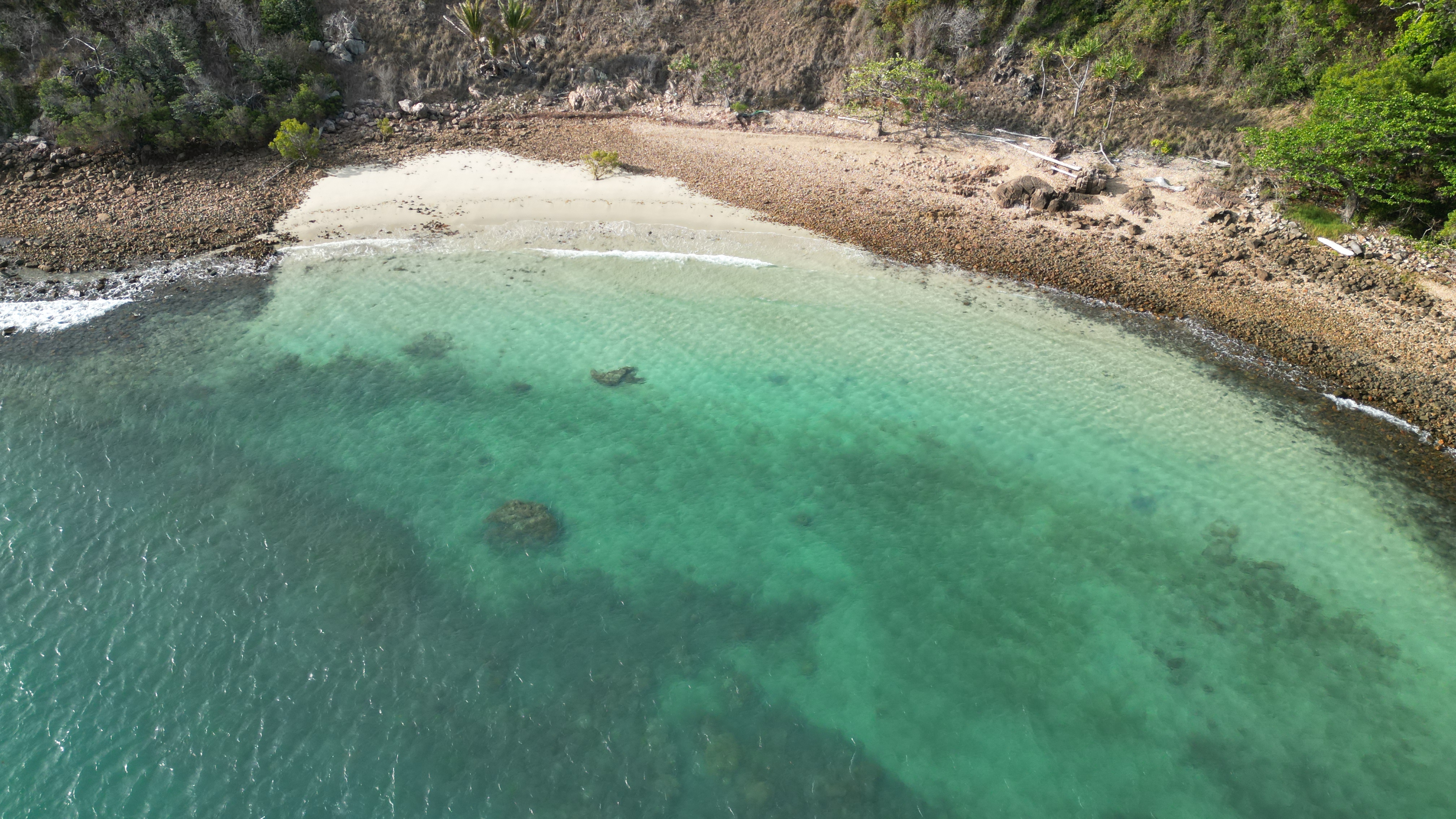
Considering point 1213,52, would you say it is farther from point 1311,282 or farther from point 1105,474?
point 1105,474

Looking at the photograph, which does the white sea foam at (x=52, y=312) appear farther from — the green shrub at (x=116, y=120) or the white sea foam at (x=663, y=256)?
the white sea foam at (x=663, y=256)

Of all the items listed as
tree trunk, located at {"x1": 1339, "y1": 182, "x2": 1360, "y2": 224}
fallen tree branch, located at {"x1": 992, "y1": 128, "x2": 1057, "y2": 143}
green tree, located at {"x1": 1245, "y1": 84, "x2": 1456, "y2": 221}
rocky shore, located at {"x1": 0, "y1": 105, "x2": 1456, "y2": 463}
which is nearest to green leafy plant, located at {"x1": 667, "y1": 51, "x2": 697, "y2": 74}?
rocky shore, located at {"x1": 0, "y1": 105, "x2": 1456, "y2": 463}

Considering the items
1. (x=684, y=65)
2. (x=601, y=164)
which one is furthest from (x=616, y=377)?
(x=684, y=65)

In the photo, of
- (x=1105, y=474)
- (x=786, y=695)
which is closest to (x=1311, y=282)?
(x=1105, y=474)

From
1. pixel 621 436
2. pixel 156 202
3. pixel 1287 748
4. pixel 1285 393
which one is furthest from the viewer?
pixel 156 202

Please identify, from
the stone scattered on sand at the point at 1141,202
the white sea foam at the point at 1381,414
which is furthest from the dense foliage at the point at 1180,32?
the white sea foam at the point at 1381,414

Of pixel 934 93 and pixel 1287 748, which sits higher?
pixel 934 93

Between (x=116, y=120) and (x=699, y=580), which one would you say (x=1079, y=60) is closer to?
(x=699, y=580)
